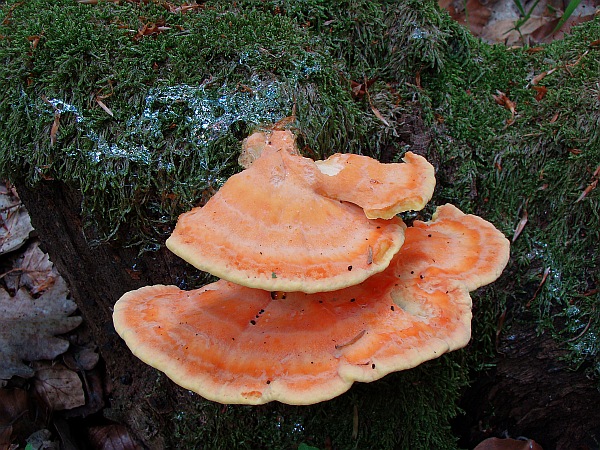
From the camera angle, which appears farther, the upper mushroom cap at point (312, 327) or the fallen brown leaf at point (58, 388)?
the fallen brown leaf at point (58, 388)

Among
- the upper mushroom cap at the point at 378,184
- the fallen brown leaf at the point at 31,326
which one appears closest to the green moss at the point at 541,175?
the upper mushroom cap at the point at 378,184

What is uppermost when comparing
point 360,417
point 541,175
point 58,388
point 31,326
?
point 541,175

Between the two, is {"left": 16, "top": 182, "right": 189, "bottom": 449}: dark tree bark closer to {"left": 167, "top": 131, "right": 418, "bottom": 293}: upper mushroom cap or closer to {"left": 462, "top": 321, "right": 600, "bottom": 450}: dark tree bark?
{"left": 167, "top": 131, "right": 418, "bottom": 293}: upper mushroom cap

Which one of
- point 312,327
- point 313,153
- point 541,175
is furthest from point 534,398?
point 313,153

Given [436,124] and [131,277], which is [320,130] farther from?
[131,277]

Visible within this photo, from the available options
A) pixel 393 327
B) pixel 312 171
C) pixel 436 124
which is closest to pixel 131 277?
pixel 312 171

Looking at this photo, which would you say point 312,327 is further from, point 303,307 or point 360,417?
point 360,417

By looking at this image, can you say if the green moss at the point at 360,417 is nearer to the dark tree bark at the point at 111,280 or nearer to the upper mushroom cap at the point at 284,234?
the dark tree bark at the point at 111,280
